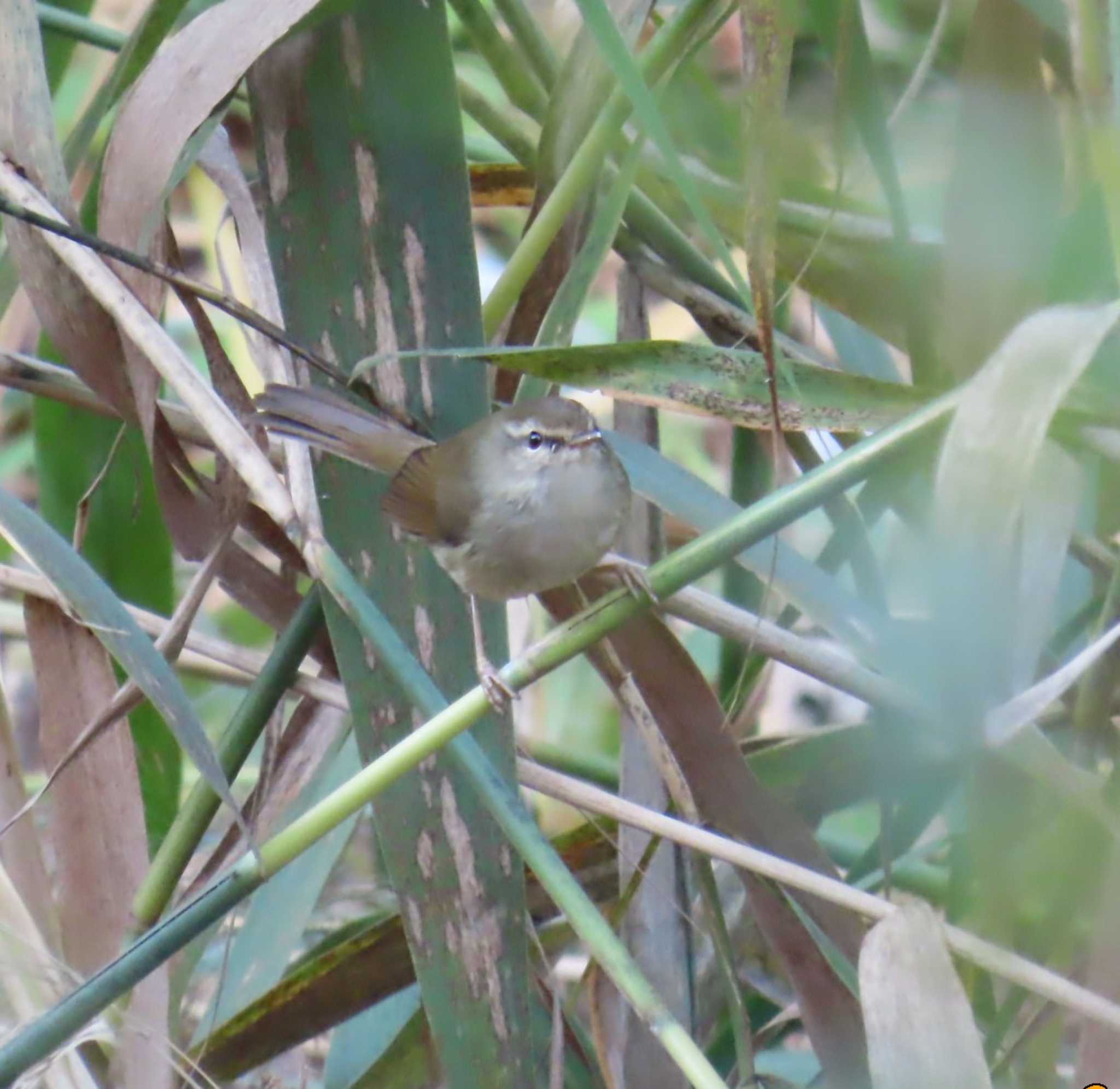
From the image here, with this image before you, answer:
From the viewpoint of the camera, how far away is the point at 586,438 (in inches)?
69.6

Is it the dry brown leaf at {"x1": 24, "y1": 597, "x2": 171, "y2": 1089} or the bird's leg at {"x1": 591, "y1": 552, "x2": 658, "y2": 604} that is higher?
the bird's leg at {"x1": 591, "y1": 552, "x2": 658, "y2": 604}

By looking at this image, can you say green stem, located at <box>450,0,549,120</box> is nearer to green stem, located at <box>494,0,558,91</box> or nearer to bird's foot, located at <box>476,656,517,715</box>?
green stem, located at <box>494,0,558,91</box>

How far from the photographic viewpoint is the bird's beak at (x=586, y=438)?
1753 millimetres

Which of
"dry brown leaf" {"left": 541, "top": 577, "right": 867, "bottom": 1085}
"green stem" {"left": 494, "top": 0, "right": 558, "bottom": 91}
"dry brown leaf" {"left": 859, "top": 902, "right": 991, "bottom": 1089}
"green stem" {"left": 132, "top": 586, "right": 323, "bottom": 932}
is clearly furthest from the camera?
"green stem" {"left": 494, "top": 0, "right": 558, "bottom": 91}

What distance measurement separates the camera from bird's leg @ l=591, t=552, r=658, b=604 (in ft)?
3.53

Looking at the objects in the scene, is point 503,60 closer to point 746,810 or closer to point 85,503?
point 85,503

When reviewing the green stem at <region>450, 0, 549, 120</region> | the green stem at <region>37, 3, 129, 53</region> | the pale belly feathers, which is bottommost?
the pale belly feathers

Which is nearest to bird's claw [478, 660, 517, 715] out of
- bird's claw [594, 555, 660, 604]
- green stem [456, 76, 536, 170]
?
bird's claw [594, 555, 660, 604]

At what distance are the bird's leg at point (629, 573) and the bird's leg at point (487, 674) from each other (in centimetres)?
13

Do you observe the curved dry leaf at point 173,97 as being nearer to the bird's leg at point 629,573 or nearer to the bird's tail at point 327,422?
the bird's tail at point 327,422

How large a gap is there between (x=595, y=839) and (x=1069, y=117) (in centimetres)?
110

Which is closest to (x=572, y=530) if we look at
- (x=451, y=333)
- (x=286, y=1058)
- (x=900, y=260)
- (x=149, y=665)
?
(x=451, y=333)

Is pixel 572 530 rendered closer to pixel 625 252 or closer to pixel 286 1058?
pixel 625 252

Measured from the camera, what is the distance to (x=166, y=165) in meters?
1.33
